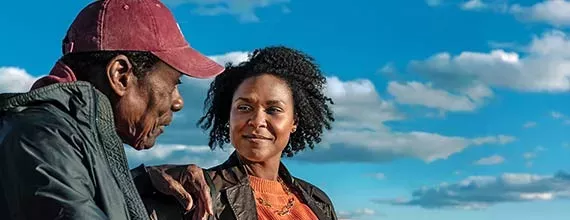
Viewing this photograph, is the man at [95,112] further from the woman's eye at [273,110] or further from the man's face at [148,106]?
the woman's eye at [273,110]

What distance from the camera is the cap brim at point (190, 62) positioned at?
307 cm

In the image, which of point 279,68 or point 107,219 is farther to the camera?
point 279,68

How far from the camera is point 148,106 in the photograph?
3027 mm

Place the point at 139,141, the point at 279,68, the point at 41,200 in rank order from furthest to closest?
the point at 279,68 < the point at 139,141 < the point at 41,200

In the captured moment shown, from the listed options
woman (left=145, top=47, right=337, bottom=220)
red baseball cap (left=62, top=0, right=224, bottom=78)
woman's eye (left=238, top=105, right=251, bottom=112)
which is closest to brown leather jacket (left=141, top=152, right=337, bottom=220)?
woman (left=145, top=47, right=337, bottom=220)

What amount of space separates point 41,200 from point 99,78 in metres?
0.49

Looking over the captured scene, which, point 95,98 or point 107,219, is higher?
point 95,98

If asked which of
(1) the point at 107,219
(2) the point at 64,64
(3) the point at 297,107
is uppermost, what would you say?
(3) the point at 297,107

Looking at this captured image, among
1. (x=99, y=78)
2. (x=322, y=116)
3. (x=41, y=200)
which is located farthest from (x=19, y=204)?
(x=322, y=116)

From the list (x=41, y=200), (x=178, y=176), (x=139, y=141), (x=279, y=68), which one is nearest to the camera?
(x=41, y=200)

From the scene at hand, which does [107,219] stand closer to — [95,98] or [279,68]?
[95,98]

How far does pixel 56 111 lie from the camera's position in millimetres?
2729

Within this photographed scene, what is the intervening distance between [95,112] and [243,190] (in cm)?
255

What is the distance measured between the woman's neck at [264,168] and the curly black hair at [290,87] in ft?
1.38
